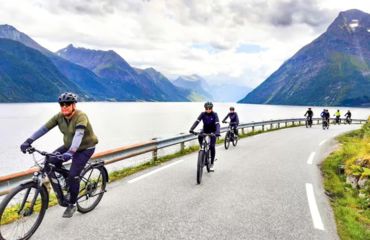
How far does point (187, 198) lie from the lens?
7.91m

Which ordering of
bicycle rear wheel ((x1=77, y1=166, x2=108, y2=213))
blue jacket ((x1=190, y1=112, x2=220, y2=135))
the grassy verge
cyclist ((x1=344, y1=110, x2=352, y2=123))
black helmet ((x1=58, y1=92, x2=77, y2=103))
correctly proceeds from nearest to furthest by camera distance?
black helmet ((x1=58, y1=92, x2=77, y2=103)) < the grassy verge < bicycle rear wheel ((x1=77, y1=166, x2=108, y2=213)) < blue jacket ((x1=190, y1=112, x2=220, y2=135)) < cyclist ((x1=344, y1=110, x2=352, y2=123))

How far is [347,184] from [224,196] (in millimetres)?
4271

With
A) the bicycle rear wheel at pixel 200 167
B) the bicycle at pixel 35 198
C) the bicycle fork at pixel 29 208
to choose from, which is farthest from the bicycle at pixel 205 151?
the bicycle fork at pixel 29 208

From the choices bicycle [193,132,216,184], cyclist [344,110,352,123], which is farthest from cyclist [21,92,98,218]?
cyclist [344,110,352,123]

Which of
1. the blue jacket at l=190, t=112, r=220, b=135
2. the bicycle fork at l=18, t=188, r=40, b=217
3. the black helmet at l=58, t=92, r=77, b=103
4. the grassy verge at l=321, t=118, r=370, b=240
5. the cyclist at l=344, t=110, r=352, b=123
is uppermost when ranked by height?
the black helmet at l=58, t=92, r=77, b=103

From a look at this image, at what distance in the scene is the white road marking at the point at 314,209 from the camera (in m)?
6.35

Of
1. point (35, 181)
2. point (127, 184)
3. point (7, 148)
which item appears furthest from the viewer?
point (7, 148)

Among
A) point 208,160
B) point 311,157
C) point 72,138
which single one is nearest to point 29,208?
point 72,138

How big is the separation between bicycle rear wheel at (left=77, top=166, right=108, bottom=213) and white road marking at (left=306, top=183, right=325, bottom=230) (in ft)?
14.1

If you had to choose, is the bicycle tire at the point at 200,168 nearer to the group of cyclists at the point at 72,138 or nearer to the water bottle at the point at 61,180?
the group of cyclists at the point at 72,138

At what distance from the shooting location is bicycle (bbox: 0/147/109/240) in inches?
211

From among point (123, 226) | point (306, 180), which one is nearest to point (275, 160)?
point (306, 180)

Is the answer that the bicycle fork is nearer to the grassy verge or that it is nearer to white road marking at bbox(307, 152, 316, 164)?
the grassy verge

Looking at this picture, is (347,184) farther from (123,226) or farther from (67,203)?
(67,203)
